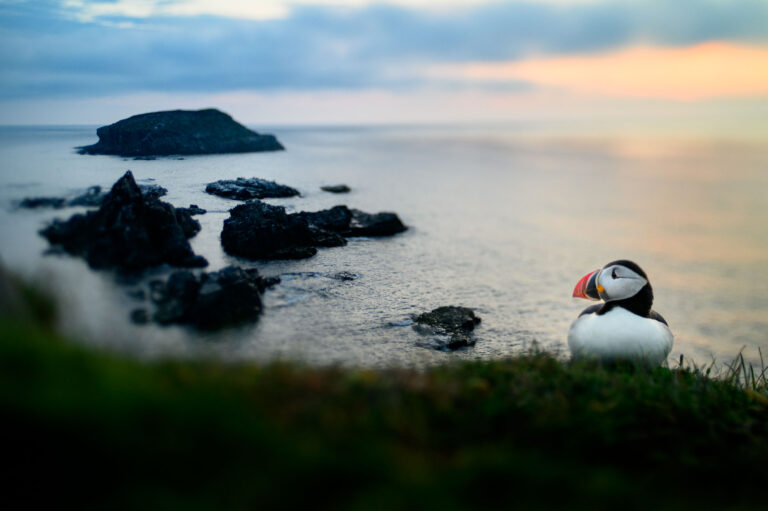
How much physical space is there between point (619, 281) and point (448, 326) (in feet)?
7.46

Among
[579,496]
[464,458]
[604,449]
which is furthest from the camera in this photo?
[604,449]

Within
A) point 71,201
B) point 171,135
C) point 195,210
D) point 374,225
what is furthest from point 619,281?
point 171,135

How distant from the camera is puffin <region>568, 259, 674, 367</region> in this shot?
6102 mm

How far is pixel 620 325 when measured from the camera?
6227 millimetres

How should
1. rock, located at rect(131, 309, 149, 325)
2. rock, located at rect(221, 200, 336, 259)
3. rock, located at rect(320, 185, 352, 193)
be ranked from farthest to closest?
1. rock, located at rect(320, 185, 352, 193)
2. rock, located at rect(221, 200, 336, 259)
3. rock, located at rect(131, 309, 149, 325)

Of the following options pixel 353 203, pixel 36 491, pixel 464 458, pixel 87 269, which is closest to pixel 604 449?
pixel 464 458

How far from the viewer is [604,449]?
3.64 m

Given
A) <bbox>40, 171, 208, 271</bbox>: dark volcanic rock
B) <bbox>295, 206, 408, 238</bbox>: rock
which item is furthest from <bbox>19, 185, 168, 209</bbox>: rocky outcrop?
<bbox>295, 206, 408, 238</bbox>: rock

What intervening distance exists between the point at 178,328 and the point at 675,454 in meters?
3.95

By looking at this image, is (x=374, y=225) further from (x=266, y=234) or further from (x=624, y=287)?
(x=624, y=287)

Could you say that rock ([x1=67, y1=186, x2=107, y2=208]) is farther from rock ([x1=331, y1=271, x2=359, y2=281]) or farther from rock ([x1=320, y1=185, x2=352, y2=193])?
rock ([x1=320, y1=185, x2=352, y2=193])

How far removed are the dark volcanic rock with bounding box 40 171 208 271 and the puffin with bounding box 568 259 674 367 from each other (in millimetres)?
4428

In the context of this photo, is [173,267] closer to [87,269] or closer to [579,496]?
[87,269]

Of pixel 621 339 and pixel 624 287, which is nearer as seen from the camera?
Answer: pixel 621 339
